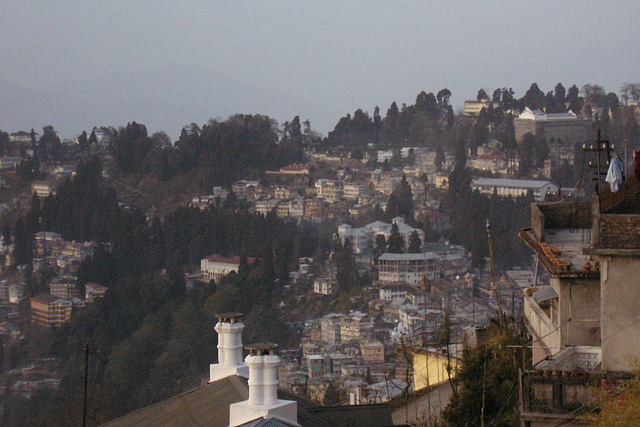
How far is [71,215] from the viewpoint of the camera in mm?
65312

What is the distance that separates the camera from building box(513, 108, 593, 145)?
228ft

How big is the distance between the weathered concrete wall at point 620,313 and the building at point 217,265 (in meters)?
51.0

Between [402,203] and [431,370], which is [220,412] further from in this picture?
[402,203]

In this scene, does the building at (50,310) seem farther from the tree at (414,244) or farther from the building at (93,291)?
the tree at (414,244)

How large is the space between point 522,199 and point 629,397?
5490cm

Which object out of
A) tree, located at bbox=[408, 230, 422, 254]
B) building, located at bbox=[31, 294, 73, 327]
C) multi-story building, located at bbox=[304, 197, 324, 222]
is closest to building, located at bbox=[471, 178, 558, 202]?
tree, located at bbox=[408, 230, 422, 254]

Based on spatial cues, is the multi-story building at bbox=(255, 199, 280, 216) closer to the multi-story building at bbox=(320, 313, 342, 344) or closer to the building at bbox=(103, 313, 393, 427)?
the multi-story building at bbox=(320, 313, 342, 344)

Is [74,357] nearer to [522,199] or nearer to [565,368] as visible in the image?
[522,199]

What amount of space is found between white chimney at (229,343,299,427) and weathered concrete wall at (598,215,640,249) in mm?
1559

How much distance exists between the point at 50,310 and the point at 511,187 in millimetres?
27671

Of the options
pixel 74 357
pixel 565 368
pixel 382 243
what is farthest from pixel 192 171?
pixel 565 368

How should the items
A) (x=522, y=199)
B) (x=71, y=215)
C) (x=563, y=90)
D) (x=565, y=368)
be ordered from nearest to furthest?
(x=565, y=368)
(x=522, y=199)
(x=71, y=215)
(x=563, y=90)

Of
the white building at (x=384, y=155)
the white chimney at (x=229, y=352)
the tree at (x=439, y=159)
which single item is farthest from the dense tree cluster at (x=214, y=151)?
the white chimney at (x=229, y=352)

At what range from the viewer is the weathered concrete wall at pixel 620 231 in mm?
4230
